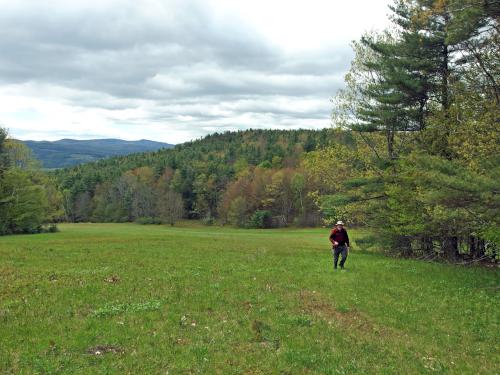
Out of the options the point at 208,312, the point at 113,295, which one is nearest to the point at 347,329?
the point at 208,312

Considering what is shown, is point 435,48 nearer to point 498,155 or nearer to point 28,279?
point 498,155

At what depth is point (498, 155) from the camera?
17.3m

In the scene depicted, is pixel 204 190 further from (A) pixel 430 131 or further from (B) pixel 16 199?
(A) pixel 430 131

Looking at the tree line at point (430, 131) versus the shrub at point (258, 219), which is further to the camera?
the shrub at point (258, 219)

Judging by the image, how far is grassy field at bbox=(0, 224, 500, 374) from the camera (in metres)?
8.41

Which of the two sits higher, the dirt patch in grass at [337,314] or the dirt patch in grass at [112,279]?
the dirt patch in grass at [337,314]

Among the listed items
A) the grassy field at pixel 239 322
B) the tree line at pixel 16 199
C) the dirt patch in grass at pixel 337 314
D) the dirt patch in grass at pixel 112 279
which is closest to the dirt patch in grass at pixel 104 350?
the grassy field at pixel 239 322

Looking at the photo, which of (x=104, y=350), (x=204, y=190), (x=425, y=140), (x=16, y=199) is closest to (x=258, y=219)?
(x=204, y=190)

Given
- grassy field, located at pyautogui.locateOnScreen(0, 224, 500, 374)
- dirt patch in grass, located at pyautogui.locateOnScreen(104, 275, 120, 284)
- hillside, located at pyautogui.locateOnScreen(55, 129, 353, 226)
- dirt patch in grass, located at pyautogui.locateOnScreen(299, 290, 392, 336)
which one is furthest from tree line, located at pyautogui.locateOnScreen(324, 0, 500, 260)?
hillside, located at pyautogui.locateOnScreen(55, 129, 353, 226)

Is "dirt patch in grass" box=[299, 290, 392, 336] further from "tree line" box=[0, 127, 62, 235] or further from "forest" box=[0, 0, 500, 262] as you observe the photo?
"tree line" box=[0, 127, 62, 235]

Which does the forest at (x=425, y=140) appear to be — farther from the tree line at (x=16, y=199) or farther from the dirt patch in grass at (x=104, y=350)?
the tree line at (x=16, y=199)

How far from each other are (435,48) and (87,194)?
138 metres

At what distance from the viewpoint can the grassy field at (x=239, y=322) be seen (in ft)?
27.6

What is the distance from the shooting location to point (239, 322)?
11062 mm
